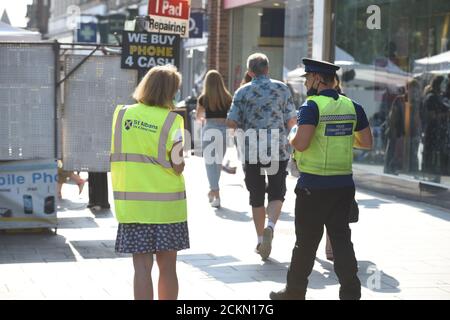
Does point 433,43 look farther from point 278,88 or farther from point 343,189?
point 343,189

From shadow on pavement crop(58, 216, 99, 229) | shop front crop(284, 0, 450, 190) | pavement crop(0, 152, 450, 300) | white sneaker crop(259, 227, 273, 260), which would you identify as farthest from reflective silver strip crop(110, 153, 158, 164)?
shop front crop(284, 0, 450, 190)

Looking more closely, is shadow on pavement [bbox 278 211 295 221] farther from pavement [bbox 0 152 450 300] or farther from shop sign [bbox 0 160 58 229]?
shop sign [bbox 0 160 58 229]

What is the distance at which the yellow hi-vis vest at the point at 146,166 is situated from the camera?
559 centimetres

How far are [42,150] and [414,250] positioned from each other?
12.8 feet

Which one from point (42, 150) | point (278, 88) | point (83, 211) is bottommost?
point (83, 211)

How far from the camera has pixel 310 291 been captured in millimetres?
7027

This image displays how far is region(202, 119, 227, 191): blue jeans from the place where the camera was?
38.8 feet

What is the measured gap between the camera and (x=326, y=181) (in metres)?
6.17

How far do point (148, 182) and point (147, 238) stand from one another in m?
0.35

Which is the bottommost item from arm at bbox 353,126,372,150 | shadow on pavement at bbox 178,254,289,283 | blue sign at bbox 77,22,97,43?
shadow on pavement at bbox 178,254,289,283

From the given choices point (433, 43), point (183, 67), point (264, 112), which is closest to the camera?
point (264, 112)

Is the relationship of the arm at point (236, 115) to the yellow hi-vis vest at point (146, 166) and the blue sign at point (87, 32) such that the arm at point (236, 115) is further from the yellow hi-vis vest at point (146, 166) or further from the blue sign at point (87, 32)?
the blue sign at point (87, 32)

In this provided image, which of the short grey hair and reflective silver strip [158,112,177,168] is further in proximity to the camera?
the short grey hair
